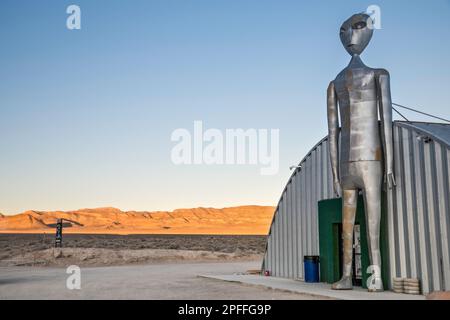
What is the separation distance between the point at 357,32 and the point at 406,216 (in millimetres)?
5910

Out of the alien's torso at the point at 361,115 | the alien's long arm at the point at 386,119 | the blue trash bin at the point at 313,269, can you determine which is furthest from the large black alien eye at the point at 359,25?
the blue trash bin at the point at 313,269

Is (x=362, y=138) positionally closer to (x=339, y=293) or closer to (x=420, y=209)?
(x=420, y=209)

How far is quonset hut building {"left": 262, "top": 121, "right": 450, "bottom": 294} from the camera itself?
1339 cm

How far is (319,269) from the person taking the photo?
18.5 meters

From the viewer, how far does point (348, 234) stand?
1510 cm

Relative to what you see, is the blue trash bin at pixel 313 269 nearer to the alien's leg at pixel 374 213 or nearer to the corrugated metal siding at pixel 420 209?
the alien's leg at pixel 374 213

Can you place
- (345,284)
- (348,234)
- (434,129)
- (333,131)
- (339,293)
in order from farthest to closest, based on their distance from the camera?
1. (333,131)
2. (434,129)
3. (348,234)
4. (345,284)
5. (339,293)

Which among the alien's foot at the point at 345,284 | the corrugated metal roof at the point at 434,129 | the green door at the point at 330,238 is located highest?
the corrugated metal roof at the point at 434,129

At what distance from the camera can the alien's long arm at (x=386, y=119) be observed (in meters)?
14.3

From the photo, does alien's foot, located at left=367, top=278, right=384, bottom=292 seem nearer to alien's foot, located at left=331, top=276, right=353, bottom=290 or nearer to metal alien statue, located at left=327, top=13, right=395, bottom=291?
metal alien statue, located at left=327, top=13, right=395, bottom=291

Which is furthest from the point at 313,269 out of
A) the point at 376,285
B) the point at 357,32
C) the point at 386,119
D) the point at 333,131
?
the point at 357,32

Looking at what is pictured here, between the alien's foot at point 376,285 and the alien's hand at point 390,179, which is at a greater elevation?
the alien's hand at point 390,179
